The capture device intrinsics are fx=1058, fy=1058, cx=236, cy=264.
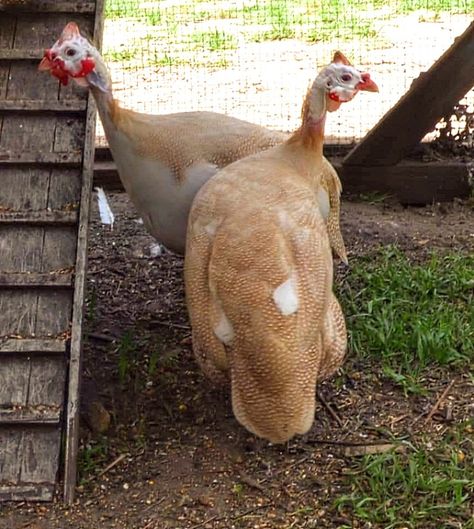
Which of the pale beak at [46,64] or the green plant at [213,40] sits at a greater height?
the pale beak at [46,64]

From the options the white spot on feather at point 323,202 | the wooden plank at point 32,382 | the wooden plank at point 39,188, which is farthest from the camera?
the white spot on feather at point 323,202

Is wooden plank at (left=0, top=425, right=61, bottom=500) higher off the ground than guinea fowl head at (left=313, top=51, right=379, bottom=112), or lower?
lower

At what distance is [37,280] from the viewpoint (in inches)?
148

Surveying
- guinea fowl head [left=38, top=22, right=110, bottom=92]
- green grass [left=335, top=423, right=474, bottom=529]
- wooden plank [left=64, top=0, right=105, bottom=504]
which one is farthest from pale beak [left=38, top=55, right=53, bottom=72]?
green grass [left=335, top=423, right=474, bottom=529]

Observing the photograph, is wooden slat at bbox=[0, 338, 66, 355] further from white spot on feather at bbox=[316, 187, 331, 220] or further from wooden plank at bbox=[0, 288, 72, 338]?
white spot on feather at bbox=[316, 187, 331, 220]

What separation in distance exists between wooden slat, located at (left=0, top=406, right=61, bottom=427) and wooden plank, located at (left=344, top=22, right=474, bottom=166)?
2742 millimetres

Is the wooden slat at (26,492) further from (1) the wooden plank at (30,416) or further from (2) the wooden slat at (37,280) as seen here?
(2) the wooden slat at (37,280)

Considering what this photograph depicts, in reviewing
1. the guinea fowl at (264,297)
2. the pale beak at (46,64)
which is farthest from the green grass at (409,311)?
the pale beak at (46,64)

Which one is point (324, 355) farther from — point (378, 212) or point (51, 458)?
point (378, 212)

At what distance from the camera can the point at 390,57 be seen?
23.9ft

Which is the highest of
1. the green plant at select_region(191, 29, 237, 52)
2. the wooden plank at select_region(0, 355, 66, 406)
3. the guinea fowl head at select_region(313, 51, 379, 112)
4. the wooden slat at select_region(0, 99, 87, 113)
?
the guinea fowl head at select_region(313, 51, 379, 112)

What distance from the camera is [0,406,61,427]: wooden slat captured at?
138 inches

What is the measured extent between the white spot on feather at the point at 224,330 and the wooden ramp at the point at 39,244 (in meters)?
0.52

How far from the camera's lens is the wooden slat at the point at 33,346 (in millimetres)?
3629
